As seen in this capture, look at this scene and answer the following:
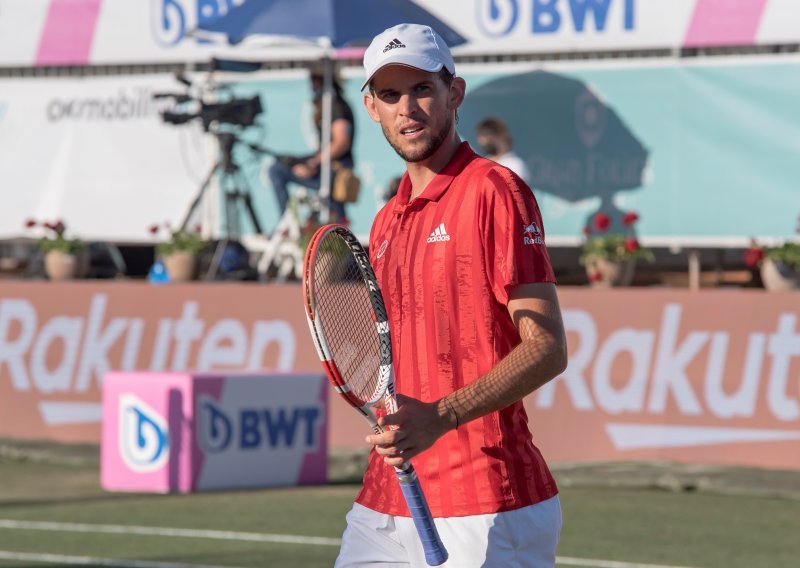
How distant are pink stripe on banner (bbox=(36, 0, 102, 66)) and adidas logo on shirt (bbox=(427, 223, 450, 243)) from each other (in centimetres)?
1270

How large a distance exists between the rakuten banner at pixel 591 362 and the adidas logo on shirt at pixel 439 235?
25.1ft

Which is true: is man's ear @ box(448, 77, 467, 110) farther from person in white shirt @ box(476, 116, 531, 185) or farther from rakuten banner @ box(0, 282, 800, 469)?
person in white shirt @ box(476, 116, 531, 185)

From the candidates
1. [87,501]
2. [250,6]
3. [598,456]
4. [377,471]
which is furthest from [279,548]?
[250,6]

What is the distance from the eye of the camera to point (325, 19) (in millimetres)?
13633

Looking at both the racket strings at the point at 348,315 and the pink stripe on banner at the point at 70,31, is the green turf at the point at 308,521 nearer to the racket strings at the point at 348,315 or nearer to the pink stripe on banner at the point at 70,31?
the racket strings at the point at 348,315

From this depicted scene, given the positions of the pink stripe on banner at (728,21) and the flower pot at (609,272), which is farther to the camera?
the pink stripe on banner at (728,21)

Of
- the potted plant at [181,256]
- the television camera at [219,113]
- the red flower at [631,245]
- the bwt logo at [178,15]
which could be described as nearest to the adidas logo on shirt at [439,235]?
the red flower at [631,245]

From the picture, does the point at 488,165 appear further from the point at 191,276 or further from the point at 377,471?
the point at 191,276

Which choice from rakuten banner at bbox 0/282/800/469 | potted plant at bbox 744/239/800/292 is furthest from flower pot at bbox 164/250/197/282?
potted plant at bbox 744/239/800/292

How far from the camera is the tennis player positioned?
13.5ft

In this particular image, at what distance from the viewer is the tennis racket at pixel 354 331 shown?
4070mm

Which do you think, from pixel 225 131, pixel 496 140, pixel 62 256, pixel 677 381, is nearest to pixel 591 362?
pixel 677 381

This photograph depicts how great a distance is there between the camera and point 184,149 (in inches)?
623

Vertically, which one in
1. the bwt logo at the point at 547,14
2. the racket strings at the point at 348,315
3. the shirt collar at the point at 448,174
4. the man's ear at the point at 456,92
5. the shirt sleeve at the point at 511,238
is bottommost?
the racket strings at the point at 348,315
